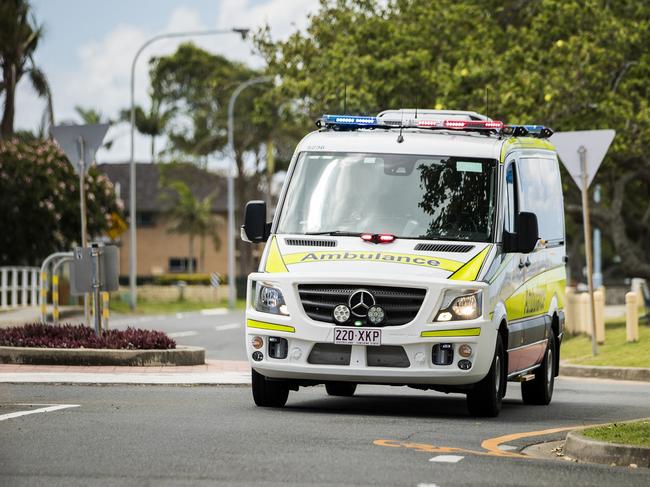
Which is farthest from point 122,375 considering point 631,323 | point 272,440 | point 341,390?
point 631,323

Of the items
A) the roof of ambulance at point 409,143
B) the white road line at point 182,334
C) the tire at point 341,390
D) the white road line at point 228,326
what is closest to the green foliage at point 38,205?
the white road line at point 228,326

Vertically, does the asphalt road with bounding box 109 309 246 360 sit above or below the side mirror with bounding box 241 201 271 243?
below

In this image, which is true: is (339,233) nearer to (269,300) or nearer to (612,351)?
(269,300)

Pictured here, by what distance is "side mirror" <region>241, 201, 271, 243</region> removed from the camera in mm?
13930

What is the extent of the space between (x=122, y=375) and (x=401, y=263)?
194 inches

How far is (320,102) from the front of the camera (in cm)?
3425

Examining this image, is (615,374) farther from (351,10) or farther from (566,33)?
(351,10)

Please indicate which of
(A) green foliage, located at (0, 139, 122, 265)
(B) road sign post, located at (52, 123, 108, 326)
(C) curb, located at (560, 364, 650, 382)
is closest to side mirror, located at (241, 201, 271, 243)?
(B) road sign post, located at (52, 123, 108, 326)

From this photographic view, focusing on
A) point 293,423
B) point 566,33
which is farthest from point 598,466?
point 566,33

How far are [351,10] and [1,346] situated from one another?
19.0 metres

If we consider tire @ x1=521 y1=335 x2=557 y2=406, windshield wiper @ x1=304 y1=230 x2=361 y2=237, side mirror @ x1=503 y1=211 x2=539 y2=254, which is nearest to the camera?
windshield wiper @ x1=304 y1=230 x2=361 y2=237

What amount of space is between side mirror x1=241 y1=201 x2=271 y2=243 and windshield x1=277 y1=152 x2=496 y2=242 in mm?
175

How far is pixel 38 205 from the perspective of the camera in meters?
46.7

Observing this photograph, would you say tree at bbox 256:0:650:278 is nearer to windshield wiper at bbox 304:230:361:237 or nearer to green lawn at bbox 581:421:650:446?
windshield wiper at bbox 304:230:361:237
